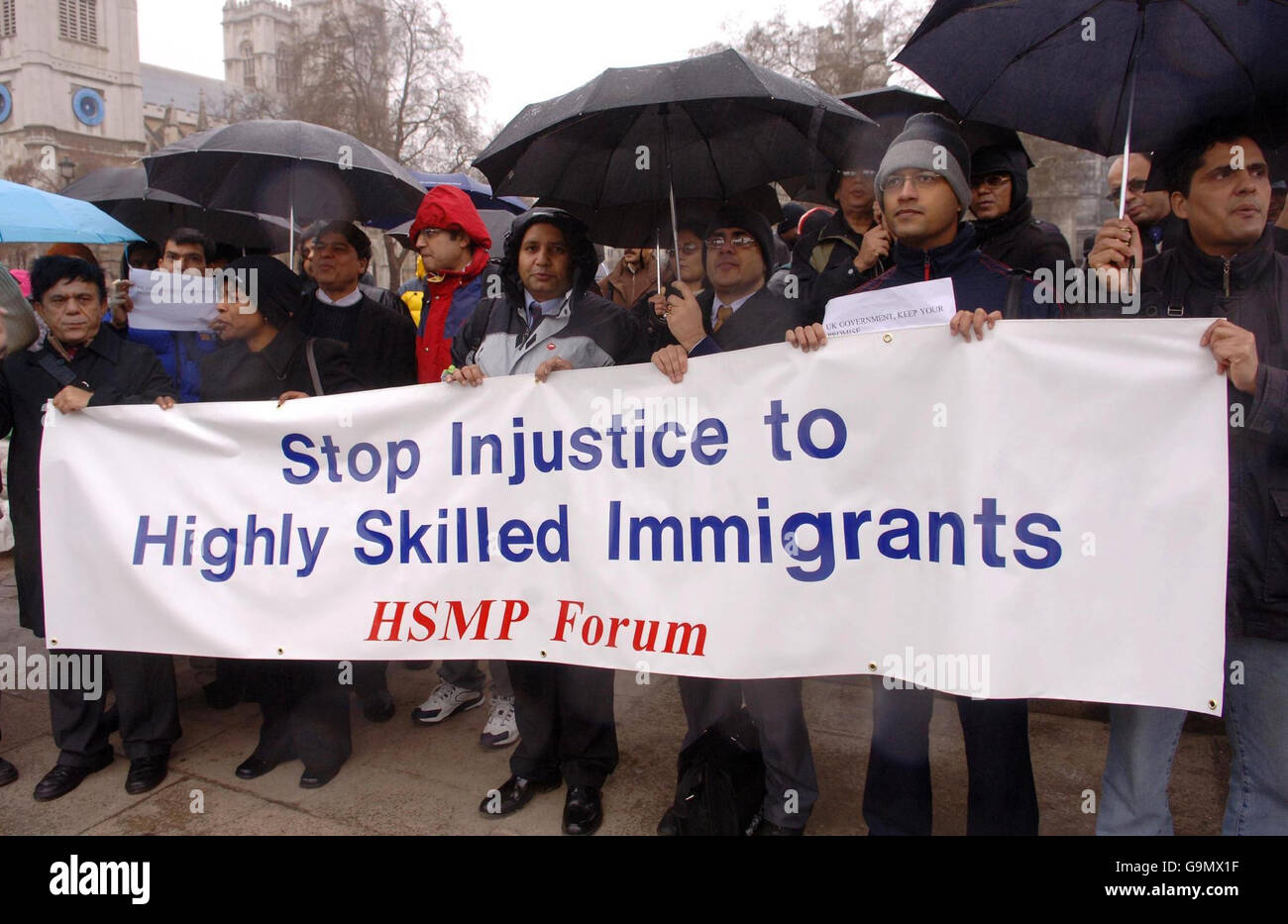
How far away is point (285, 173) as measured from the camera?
4.50 m

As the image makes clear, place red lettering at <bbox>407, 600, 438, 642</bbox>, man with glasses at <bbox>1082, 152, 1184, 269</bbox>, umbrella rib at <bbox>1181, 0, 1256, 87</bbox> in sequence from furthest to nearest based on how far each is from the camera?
man with glasses at <bbox>1082, 152, 1184, 269</bbox>
red lettering at <bbox>407, 600, 438, 642</bbox>
umbrella rib at <bbox>1181, 0, 1256, 87</bbox>

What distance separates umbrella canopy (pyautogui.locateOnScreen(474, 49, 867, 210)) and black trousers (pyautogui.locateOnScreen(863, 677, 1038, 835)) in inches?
76.6

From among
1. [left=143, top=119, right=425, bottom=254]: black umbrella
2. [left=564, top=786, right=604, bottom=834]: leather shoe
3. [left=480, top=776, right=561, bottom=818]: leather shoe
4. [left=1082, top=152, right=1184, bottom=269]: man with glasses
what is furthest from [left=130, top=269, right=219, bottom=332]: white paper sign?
[left=1082, top=152, right=1184, bottom=269]: man with glasses

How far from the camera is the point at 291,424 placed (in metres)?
3.17

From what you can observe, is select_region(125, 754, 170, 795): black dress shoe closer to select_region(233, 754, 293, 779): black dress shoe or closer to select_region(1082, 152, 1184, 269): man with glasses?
select_region(233, 754, 293, 779): black dress shoe

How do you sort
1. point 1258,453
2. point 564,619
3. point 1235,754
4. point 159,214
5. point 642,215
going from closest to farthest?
point 1258,453 < point 1235,754 < point 564,619 < point 642,215 < point 159,214

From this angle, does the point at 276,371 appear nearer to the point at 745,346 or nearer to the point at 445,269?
the point at 445,269

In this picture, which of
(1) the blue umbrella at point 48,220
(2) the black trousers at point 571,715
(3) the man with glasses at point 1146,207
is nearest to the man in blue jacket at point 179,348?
(1) the blue umbrella at point 48,220

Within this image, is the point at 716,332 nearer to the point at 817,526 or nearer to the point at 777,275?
the point at 777,275

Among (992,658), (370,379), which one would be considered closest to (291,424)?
(370,379)

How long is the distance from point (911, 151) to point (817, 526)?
3.50 feet

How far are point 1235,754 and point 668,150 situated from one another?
2.59m

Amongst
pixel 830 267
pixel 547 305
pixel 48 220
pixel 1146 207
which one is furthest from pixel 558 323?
pixel 48 220

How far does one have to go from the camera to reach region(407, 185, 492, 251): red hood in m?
3.99
